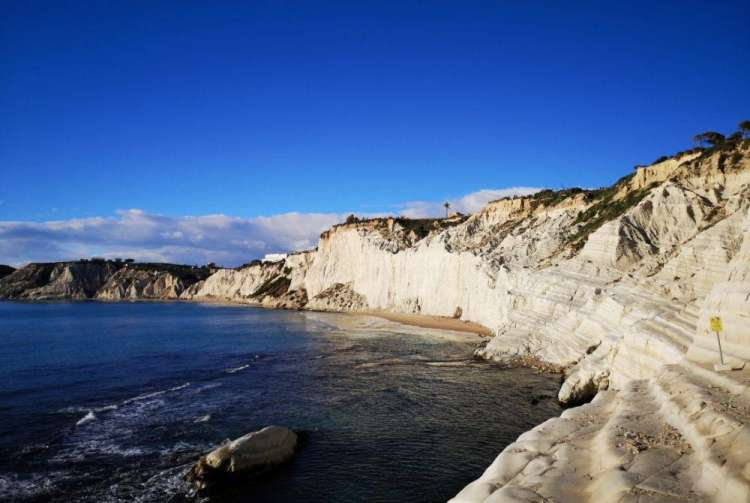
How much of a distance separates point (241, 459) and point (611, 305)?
17.3 metres

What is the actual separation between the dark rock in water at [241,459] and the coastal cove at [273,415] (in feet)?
1.42

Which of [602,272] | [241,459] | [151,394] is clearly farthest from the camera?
[602,272]

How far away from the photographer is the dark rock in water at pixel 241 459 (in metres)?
13.8

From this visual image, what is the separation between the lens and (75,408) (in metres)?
21.9

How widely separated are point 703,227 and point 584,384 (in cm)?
1437

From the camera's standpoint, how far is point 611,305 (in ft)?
74.9

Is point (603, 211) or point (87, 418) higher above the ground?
point (603, 211)

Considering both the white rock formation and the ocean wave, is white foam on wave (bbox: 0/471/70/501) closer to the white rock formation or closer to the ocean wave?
the ocean wave

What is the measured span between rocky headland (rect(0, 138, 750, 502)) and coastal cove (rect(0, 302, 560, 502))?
12.1 feet

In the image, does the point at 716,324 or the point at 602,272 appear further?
the point at 602,272

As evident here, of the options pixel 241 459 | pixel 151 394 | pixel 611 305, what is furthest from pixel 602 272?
pixel 151 394

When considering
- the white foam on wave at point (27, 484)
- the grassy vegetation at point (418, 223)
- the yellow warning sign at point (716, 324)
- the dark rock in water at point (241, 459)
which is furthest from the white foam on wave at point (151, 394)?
the grassy vegetation at point (418, 223)

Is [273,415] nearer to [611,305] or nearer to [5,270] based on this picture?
[611,305]

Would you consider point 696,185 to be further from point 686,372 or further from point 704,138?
point 686,372
